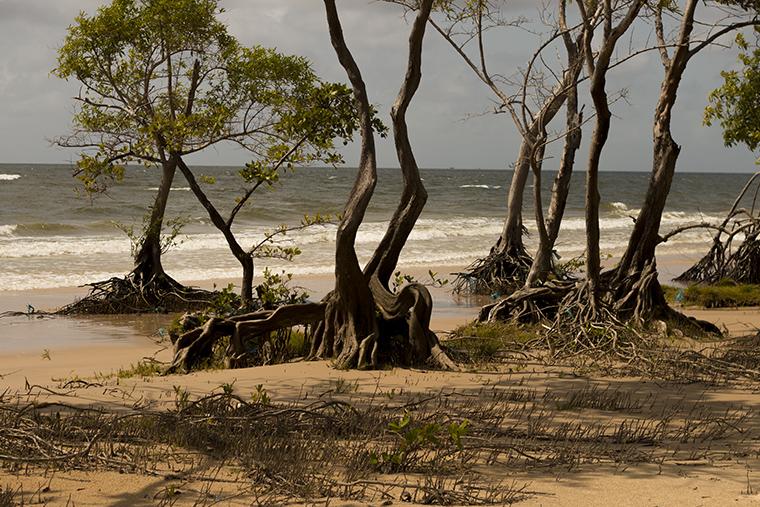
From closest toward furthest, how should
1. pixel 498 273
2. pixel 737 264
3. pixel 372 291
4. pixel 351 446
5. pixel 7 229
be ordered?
pixel 351 446
pixel 372 291
pixel 737 264
pixel 498 273
pixel 7 229

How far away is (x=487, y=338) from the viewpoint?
11117mm

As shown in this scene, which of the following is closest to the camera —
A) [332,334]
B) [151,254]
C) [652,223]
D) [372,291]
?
[332,334]

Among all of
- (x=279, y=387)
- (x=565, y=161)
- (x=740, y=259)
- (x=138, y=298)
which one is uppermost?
(x=565, y=161)

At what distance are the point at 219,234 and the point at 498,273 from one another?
1494 cm

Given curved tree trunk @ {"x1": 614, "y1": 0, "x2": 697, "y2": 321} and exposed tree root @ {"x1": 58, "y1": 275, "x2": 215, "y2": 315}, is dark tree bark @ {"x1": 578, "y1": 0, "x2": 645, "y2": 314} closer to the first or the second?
curved tree trunk @ {"x1": 614, "y1": 0, "x2": 697, "y2": 321}

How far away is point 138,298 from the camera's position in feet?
55.0

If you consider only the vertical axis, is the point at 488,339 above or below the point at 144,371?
above

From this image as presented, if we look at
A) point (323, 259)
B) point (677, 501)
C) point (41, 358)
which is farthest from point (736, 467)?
point (323, 259)

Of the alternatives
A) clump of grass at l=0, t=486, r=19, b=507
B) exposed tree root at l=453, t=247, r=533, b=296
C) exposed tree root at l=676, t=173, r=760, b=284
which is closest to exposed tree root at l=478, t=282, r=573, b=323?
exposed tree root at l=453, t=247, r=533, b=296

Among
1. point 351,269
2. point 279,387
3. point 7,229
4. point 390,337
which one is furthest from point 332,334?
point 7,229

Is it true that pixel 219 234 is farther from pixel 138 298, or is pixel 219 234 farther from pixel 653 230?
pixel 653 230

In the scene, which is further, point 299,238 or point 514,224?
point 299,238

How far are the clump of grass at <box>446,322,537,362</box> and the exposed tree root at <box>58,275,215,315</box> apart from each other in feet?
19.1

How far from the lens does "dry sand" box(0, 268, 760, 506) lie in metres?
5.38
